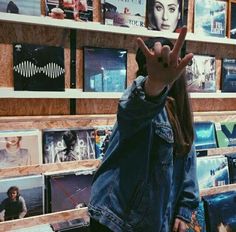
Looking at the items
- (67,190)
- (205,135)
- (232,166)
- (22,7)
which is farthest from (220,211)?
(22,7)

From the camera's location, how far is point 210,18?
2.31 meters

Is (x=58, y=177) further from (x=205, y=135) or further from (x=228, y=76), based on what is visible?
(x=228, y=76)

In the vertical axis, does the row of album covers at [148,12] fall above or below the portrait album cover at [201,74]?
above

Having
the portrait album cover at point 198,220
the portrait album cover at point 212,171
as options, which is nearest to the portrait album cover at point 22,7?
the portrait album cover at point 212,171

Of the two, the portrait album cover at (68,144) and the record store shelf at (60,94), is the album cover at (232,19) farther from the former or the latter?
the portrait album cover at (68,144)

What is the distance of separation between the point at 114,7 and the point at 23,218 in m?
1.24

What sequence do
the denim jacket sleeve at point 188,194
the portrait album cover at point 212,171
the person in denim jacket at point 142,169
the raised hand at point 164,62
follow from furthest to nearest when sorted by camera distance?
the portrait album cover at point 212,171, the denim jacket sleeve at point 188,194, the person in denim jacket at point 142,169, the raised hand at point 164,62

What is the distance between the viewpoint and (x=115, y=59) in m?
2.05

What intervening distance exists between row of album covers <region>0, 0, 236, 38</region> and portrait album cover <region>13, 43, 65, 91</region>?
18 cm

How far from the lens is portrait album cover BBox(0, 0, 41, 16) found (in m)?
1.66

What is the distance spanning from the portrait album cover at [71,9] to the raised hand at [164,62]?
1145 mm

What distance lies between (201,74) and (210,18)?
379 mm

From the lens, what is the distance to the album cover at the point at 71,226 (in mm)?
1708

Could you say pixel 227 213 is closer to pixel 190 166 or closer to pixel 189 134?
pixel 190 166
